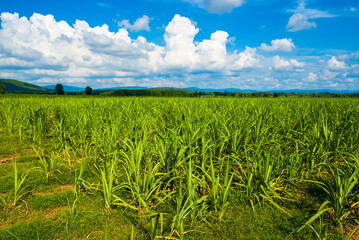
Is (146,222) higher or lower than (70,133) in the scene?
lower

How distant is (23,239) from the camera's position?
6.79 feet

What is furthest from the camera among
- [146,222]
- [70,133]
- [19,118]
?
[19,118]

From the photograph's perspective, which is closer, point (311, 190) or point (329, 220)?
point (329, 220)

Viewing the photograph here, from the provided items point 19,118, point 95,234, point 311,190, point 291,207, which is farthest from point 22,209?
point 19,118

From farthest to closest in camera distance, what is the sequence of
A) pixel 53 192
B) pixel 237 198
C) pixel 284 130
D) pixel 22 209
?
pixel 284 130 → pixel 53 192 → pixel 237 198 → pixel 22 209

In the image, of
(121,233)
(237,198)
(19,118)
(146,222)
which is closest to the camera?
(121,233)

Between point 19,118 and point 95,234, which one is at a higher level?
point 19,118

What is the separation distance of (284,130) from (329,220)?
7.25 ft

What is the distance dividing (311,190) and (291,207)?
74 centimetres

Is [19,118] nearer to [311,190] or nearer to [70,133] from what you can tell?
[70,133]

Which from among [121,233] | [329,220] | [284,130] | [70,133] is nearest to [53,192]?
[121,233]

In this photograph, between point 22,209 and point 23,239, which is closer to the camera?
point 23,239

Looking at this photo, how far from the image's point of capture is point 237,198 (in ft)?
9.38

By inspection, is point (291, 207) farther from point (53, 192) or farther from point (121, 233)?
point (53, 192)
